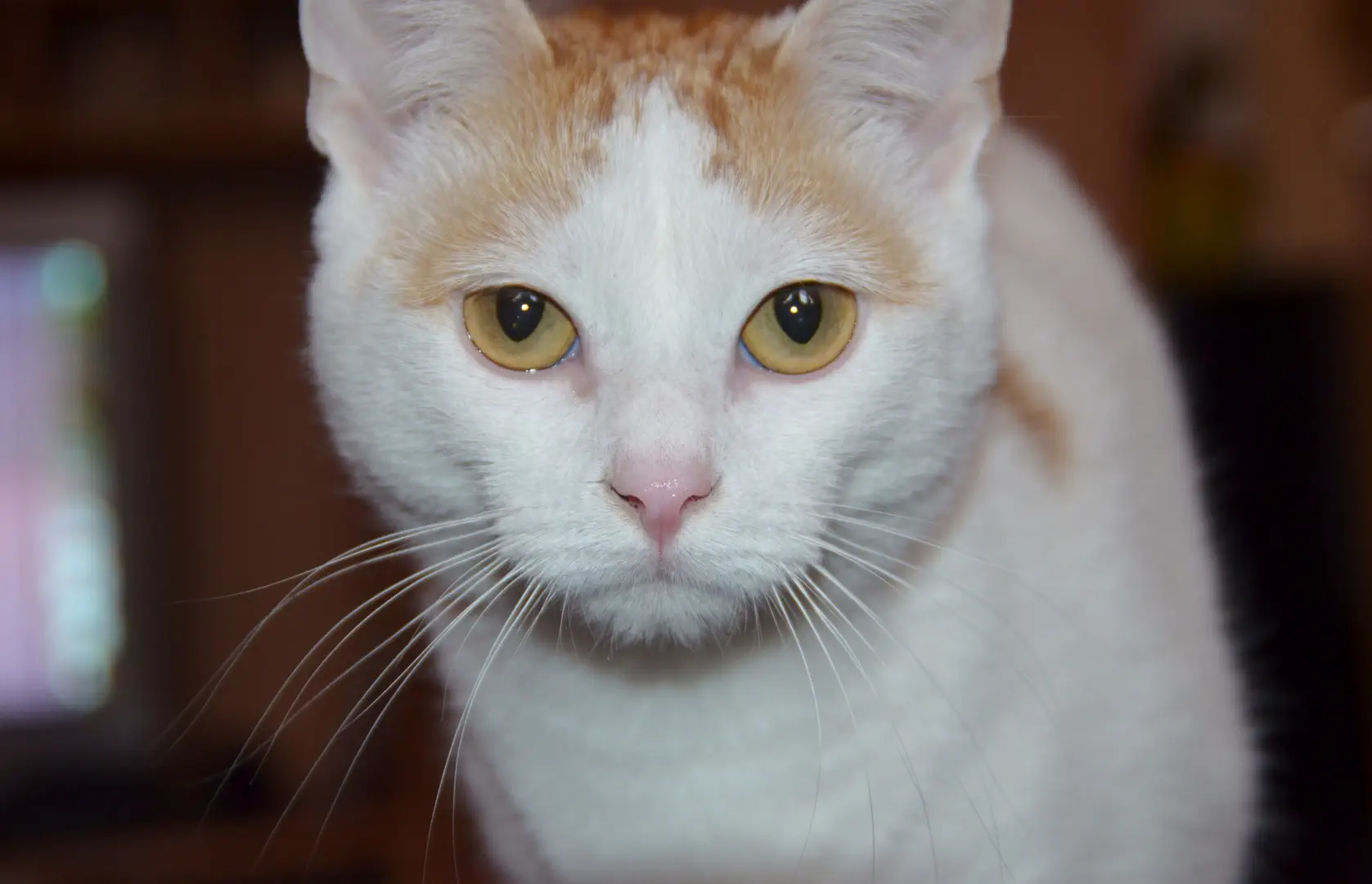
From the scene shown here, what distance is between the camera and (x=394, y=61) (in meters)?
0.72

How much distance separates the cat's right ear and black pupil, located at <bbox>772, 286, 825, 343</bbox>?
0.22 meters

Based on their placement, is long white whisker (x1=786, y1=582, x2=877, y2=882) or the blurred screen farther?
the blurred screen

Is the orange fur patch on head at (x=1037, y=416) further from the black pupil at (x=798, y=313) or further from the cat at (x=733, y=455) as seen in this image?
the black pupil at (x=798, y=313)

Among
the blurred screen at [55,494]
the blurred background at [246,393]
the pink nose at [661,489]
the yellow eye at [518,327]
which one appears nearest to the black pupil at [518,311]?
the yellow eye at [518,327]

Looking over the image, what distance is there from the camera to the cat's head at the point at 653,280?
63cm

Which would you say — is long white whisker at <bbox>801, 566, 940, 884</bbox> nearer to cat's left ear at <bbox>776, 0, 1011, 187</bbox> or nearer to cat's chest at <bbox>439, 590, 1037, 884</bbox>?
cat's chest at <bbox>439, 590, 1037, 884</bbox>

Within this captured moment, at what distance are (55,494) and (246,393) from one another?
484 mm

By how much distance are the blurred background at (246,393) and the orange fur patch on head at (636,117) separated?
2.52 ft

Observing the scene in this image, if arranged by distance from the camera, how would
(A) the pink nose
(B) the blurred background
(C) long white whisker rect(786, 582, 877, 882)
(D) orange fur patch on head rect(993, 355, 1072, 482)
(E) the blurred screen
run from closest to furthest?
1. (A) the pink nose
2. (C) long white whisker rect(786, 582, 877, 882)
3. (D) orange fur patch on head rect(993, 355, 1072, 482)
4. (B) the blurred background
5. (E) the blurred screen

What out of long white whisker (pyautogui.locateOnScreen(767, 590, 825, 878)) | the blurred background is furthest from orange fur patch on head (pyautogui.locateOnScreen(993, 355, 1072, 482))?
the blurred background

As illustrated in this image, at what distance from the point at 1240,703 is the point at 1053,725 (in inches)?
11.7

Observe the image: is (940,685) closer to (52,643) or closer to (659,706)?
(659,706)

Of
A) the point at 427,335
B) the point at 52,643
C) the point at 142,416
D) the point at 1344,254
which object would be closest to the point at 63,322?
the point at 142,416

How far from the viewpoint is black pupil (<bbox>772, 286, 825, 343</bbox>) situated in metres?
0.68
